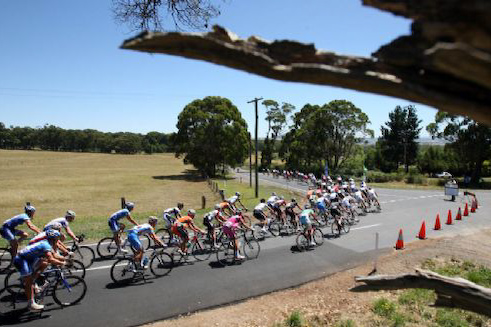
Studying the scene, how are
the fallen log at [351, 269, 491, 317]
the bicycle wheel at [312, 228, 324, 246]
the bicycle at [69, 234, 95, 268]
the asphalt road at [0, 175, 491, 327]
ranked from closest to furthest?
the fallen log at [351, 269, 491, 317] < the asphalt road at [0, 175, 491, 327] < the bicycle at [69, 234, 95, 268] < the bicycle wheel at [312, 228, 324, 246]

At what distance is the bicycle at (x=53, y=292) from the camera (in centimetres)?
877

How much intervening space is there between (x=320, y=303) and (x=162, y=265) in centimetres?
516

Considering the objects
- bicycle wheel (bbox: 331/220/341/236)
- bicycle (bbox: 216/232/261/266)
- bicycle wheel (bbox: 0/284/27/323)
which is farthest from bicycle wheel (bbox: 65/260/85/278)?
bicycle wheel (bbox: 331/220/341/236)

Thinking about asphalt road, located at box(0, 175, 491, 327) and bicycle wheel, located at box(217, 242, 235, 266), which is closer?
asphalt road, located at box(0, 175, 491, 327)

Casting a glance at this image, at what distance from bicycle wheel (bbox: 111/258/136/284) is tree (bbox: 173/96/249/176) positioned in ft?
142

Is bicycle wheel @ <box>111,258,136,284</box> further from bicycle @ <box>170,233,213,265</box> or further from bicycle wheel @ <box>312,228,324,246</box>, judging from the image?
bicycle wheel @ <box>312,228,324,246</box>

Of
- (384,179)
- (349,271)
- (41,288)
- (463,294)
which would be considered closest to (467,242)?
(349,271)

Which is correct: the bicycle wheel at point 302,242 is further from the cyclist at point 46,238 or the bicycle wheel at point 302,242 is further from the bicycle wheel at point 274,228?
the cyclist at point 46,238

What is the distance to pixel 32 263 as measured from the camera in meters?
8.38

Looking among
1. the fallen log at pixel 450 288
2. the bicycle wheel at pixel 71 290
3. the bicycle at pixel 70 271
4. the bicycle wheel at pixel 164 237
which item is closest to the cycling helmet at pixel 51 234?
the bicycle at pixel 70 271

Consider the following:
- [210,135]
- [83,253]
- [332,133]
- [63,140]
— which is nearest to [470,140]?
[332,133]

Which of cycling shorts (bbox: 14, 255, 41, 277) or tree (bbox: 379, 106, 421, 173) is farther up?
tree (bbox: 379, 106, 421, 173)

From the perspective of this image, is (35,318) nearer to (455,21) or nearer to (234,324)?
(234,324)

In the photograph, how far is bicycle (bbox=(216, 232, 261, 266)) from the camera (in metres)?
12.1
